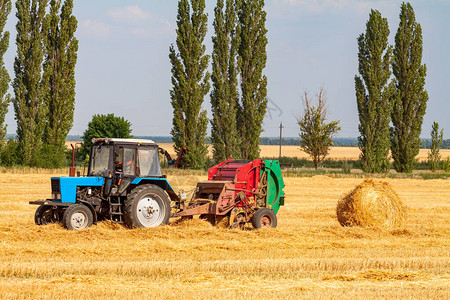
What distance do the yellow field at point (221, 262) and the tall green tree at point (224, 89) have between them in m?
23.7

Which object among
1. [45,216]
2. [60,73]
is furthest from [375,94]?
[45,216]

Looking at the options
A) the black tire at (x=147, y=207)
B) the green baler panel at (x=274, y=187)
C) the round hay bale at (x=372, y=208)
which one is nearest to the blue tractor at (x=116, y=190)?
the black tire at (x=147, y=207)

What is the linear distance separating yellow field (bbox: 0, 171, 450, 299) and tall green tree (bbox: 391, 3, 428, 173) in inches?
1085

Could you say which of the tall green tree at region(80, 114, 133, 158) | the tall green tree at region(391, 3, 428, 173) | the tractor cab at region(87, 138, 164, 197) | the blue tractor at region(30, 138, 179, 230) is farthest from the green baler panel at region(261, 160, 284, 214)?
the tall green tree at region(80, 114, 133, 158)

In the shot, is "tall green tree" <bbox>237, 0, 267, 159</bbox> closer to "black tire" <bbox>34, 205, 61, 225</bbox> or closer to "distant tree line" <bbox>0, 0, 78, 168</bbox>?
"distant tree line" <bbox>0, 0, 78, 168</bbox>

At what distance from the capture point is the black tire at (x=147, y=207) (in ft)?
40.2

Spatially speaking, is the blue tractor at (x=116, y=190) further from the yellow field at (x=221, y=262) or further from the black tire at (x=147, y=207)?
the yellow field at (x=221, y=262)

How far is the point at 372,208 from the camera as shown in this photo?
551 inches

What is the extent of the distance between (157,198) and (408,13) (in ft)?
110

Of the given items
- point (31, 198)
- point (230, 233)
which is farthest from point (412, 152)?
point (230, 233)

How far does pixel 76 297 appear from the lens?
7.42 meters

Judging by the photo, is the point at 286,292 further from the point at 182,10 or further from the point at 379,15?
the point at 379,15

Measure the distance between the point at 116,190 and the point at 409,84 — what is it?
107 ft

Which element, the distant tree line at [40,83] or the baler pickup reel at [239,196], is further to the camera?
the distant tree line at [40,83]
